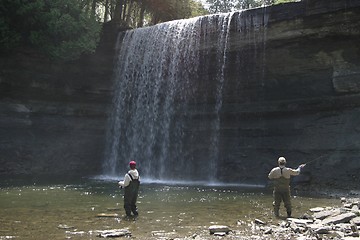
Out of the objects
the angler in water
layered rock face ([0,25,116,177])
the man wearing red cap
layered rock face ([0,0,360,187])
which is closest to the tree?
layered rock face ([0,25,116,177])

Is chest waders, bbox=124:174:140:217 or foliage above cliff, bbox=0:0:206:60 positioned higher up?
foliage above cliff, bbox=0:0:206:60

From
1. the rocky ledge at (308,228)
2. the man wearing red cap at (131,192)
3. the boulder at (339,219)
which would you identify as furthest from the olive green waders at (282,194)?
the man wearing red cap at (131,192)

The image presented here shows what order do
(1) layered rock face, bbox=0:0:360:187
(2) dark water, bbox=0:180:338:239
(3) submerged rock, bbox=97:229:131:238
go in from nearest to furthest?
(3) submerged rock, bbox=97:229:131:238, (2) dark water, bbox=0:180:338:239, (1) layered rock face, bbox=0:0:360:187

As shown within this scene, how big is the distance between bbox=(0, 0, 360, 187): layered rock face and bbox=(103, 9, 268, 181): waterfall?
0.23 ft

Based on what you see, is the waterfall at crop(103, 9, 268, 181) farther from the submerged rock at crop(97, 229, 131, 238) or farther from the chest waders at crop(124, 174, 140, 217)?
the submerged rock at crop(97, 229, 131, 238)

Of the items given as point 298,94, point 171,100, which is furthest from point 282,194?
point 171,100

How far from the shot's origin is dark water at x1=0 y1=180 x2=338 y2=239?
365 inches

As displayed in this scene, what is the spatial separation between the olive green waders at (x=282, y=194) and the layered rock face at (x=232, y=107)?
794cm

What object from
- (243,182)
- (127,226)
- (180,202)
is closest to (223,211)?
(180,202)

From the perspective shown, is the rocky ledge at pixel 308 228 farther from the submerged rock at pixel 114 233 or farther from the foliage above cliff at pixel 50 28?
the foliage above cliff at pixel 50 28

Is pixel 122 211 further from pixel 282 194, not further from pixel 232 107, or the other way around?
pixel 232 107

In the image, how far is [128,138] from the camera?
26688mm

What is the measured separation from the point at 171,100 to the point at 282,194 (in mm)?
15280

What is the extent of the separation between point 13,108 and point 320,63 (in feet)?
58.5
